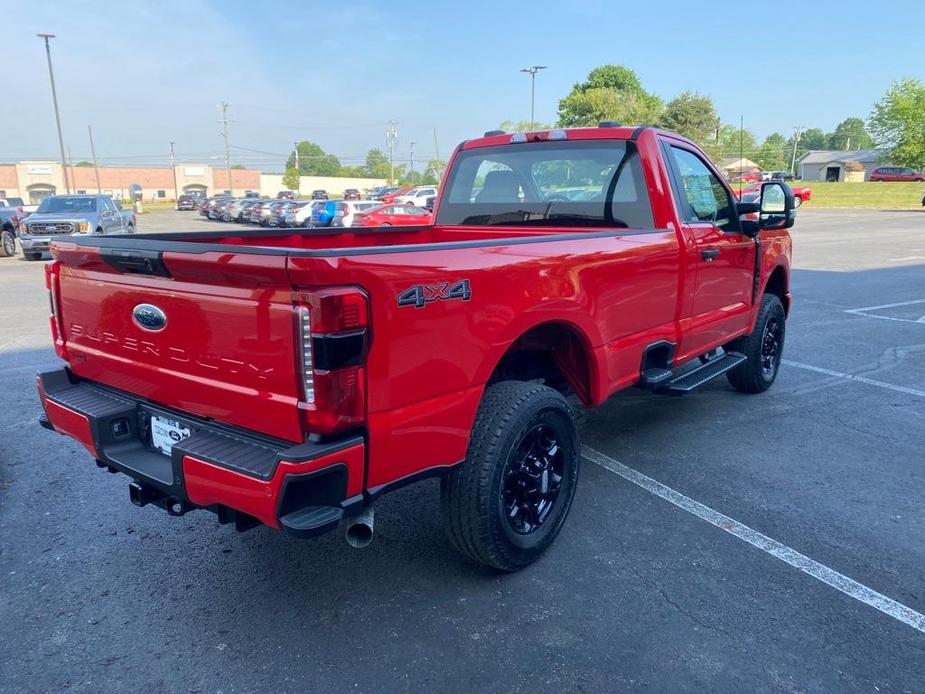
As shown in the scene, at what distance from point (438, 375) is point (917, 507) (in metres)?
3.08

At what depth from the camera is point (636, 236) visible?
12.6ft

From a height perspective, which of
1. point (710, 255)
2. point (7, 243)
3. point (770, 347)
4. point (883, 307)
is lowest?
point (883, 307)

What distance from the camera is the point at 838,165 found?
10719cm

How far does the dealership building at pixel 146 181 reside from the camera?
93.8 meters

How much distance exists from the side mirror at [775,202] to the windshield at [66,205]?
17804 mm

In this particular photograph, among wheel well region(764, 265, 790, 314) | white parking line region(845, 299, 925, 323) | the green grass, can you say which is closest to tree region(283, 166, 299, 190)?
the green grass

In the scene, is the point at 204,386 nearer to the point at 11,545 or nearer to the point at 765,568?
the point at 11,545

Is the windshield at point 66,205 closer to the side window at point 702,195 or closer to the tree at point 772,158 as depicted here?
the side window at point 702,195

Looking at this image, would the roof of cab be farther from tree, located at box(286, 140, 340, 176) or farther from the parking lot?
tree, located at box(286, 140, 340, 176)

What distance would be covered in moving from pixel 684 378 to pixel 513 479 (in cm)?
189

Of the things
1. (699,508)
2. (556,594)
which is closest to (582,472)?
(699,508)

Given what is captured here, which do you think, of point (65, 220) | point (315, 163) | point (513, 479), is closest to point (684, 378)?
point (513, 479)

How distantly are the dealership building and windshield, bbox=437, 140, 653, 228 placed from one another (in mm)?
90099

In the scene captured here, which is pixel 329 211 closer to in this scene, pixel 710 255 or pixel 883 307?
pixel 883 307
